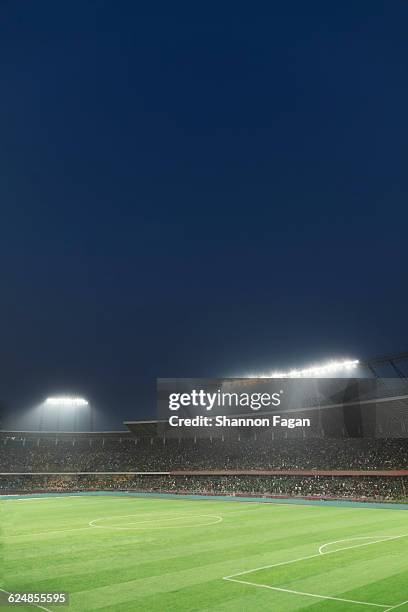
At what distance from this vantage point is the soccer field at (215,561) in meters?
14.2

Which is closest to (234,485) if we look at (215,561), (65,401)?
(215,561)

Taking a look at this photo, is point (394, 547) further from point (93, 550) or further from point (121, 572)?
point (93, 550)

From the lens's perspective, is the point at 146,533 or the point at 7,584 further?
the point at 146,533

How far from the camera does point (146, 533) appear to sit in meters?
27.9

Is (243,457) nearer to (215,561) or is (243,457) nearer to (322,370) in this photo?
(322,370)

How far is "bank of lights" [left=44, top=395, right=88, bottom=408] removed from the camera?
9394 centimetres

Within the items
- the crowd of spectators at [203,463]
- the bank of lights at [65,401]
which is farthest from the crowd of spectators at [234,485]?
the bank of lights at [65,401]

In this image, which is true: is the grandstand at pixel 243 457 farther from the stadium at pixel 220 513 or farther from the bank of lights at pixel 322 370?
the bank of lights at pixel 322 370

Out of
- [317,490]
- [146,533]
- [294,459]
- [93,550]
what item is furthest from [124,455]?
[93,550]

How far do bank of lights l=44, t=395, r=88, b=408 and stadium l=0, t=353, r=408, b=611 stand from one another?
0.41m

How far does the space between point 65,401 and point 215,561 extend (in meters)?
81.0

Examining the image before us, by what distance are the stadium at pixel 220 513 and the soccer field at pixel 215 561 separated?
0.08 metres

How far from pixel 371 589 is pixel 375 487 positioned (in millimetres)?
37304

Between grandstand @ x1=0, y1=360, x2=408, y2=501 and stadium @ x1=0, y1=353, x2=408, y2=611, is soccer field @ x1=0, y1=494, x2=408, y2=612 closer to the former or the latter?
stadium @ x1=0, y1=353, x2=408, y2=611
